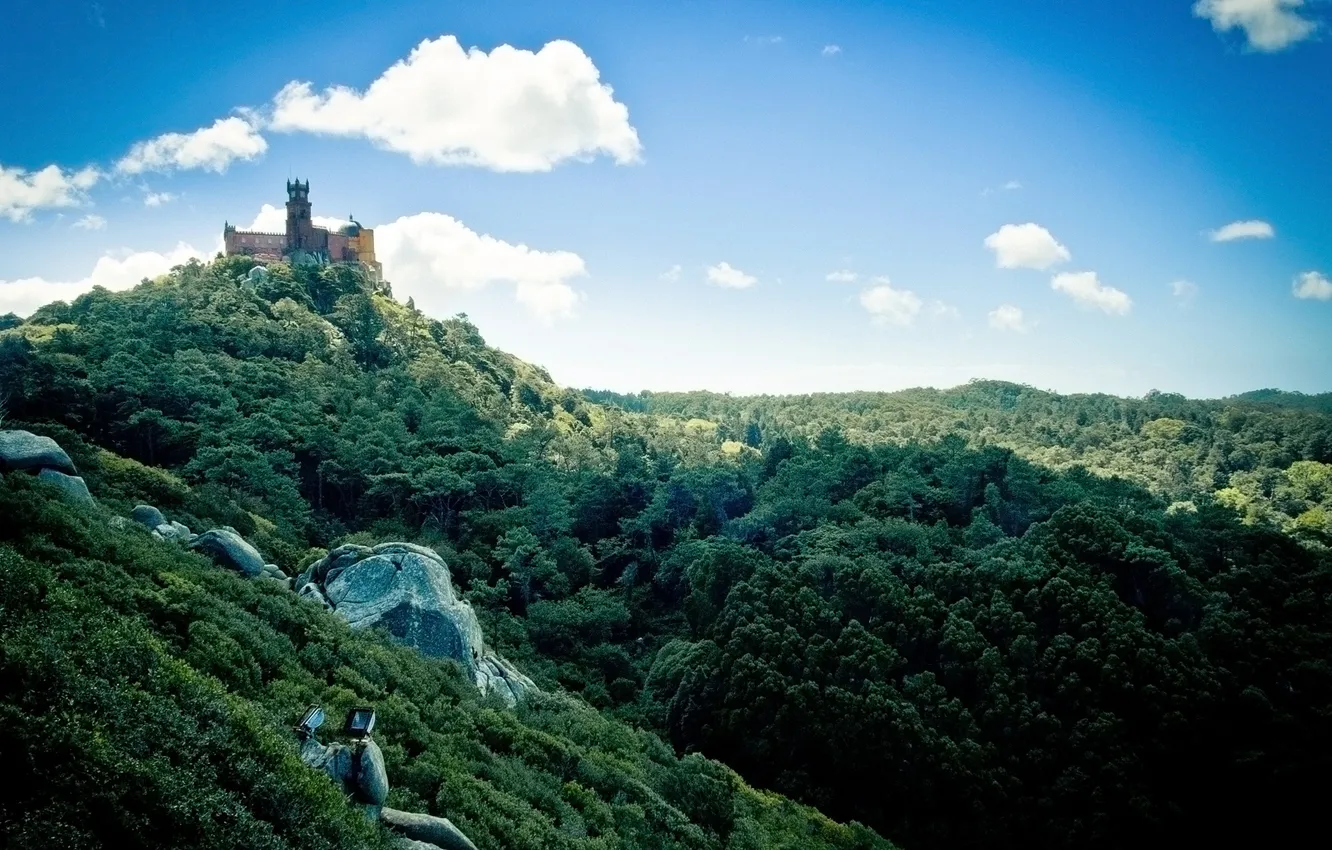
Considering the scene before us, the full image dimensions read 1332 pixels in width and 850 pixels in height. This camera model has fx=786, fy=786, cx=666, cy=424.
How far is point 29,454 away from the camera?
70.1 feet

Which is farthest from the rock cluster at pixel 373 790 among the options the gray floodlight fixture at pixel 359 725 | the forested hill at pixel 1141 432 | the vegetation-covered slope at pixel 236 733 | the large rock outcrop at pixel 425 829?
the forested hill at pixel 1141 432

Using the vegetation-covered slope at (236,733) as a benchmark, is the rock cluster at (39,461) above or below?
above

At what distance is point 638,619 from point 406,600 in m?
21.8

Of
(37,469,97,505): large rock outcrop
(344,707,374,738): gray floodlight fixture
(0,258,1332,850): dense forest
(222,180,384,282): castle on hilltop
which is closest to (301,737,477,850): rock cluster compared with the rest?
(344,707,374,738): gray floodlight fixture

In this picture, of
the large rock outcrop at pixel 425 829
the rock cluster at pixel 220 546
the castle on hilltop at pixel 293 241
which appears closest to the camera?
the large rock outcrop at pixel 425 829

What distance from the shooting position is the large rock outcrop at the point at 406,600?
23.7 m

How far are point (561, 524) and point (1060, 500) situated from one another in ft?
97.3

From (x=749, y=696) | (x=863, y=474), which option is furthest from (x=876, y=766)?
(x=863, y=474)

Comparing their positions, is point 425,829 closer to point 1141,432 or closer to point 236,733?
point 236,733

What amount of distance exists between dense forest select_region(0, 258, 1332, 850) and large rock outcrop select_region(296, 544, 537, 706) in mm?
2214

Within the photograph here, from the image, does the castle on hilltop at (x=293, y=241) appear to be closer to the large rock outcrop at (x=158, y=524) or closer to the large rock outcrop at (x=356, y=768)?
the large rock outcrop at (x=158, y=524)

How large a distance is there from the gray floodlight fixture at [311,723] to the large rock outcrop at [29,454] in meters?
14.3

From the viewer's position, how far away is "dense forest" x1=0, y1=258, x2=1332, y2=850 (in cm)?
1159

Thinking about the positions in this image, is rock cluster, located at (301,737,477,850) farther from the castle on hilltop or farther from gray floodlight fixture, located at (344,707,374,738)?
the castle on hilltop
